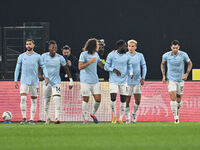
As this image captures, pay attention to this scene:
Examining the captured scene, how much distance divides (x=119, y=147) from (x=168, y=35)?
14587 mm

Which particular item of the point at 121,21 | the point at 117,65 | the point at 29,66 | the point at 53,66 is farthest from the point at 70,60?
the point at 121,21

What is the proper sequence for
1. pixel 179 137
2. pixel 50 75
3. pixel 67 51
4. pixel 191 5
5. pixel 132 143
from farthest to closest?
1. pixel 191 5
2. pixel 67 51
3. pixel 50 75
4. pixel 179 137
5. pixel 132 143

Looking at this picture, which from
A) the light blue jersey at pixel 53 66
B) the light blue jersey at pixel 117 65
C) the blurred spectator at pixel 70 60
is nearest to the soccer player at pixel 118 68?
the light blue jersey at pixel 117 65

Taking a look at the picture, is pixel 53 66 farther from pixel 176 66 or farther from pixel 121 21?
pixel 121 21

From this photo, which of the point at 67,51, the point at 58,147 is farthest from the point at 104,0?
the point at 58,147

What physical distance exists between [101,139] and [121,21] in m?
13.1

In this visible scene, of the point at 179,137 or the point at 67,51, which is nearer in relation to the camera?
the point at 179,137

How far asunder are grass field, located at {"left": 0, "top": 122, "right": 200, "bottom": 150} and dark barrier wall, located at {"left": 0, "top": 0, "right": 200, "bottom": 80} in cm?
1051

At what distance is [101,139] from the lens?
459 inches

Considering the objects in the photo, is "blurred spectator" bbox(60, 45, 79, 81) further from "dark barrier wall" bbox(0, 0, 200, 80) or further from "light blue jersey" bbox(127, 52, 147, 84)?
"dark barrier wall" bbox(0, 0, 200, 80)

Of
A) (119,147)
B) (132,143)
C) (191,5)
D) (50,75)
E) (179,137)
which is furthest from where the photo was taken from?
(191,5)

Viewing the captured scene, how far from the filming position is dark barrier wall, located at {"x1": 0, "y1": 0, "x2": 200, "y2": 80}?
24297 millimetres

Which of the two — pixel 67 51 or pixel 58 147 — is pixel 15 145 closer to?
pixel 58 147

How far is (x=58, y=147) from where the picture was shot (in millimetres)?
10336
